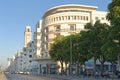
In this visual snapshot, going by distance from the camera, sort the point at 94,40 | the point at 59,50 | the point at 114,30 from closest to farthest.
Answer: the point at 114,30
the point at 94,40
the point at 59,50

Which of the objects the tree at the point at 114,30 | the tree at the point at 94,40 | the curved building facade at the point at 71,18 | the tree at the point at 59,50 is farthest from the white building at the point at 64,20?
the tree at the point at 114,30

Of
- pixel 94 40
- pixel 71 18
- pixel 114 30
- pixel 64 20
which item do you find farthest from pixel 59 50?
pixel 114 30

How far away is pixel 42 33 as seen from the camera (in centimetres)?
14025

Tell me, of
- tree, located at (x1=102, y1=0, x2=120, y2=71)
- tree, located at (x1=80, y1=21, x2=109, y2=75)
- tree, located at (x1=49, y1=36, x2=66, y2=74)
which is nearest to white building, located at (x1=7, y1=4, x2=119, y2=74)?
tree, located at (x1=49, y1=36, x2=66, y2=74)

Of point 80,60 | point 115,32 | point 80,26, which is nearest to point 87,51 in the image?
point 80,60

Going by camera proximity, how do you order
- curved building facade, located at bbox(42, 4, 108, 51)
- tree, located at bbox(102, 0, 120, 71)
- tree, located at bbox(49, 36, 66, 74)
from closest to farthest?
tree, located at bbox(102, 0, 120, 71), tree, located at bbox(49, 36, 66, 74), curved building facade, located at bbox(42, 4, 108, 51)

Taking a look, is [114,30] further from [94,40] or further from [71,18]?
[71,18]

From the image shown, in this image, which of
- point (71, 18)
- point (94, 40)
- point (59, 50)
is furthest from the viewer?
point (71, 18)

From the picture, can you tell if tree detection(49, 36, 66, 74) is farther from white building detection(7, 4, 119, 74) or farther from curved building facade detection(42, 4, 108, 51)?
curved building facade detection(42, 4, 108, 51)

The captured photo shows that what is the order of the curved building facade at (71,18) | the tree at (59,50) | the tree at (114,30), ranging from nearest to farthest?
the tree at (114,30) < the tree at (59,50) < the curved building facade at (71,18)

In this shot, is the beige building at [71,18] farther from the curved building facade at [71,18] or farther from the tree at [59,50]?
the tree at [59,50]

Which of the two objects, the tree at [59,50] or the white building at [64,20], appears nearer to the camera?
the tree at [59,50]

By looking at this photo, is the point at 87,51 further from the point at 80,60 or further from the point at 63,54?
the point at 63,54

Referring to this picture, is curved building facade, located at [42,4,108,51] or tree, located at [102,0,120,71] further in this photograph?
curved building facade, located at [42,4,108,51]
